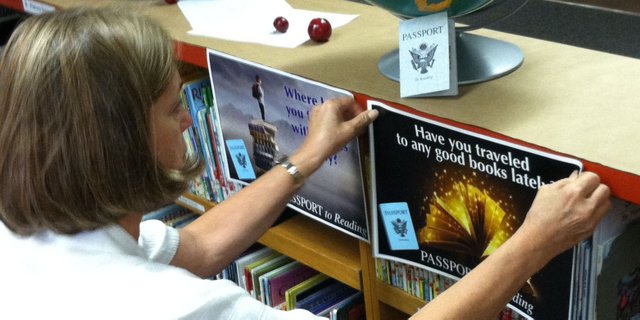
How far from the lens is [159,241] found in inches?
57.8

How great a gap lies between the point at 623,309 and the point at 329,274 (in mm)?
599

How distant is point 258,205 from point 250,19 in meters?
0.53

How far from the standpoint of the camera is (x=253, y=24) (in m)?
1.88

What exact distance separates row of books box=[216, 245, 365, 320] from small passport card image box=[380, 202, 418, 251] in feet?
0.96

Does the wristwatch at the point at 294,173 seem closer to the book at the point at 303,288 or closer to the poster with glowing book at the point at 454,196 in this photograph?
the poster with glowing book at the point at 454,196

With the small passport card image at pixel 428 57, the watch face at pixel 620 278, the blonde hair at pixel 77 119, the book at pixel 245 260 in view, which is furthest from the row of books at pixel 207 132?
→ the watch face at pixel 620 278

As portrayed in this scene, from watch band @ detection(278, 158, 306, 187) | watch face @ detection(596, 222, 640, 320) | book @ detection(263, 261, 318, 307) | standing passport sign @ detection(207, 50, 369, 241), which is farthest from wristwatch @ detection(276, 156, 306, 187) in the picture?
watch face @ detection(596, 222, 640, 320)

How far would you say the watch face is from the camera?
1278 mm

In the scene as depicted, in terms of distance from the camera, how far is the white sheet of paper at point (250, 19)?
5.85 feet

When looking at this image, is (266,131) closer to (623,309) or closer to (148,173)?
(148,173)

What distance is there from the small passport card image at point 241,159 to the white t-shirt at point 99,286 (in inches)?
25.8

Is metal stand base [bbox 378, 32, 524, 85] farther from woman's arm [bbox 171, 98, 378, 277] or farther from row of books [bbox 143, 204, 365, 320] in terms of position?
row of books [bbox 143, 204, 365, 320]

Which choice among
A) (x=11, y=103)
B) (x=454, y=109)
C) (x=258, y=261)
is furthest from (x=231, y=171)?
(x=11, y=103)

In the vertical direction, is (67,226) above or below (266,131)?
above
